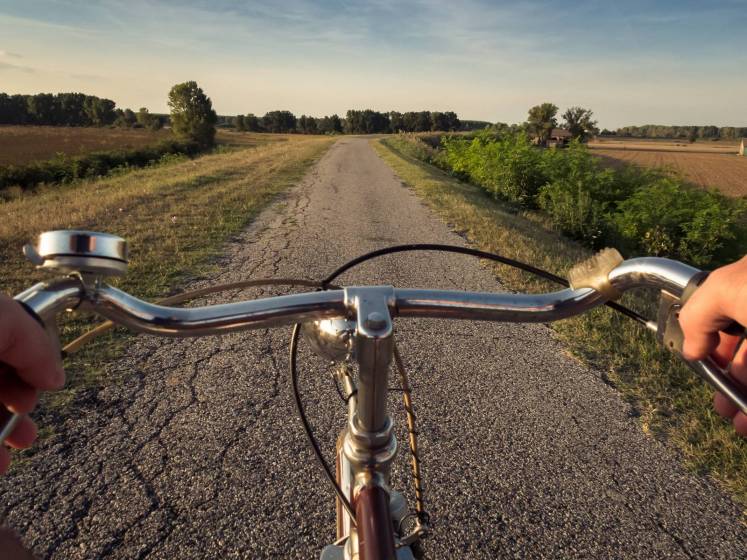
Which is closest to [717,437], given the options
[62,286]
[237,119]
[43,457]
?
[62,286]

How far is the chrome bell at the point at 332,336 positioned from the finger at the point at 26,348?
0.44 meters

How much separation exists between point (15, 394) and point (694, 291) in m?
1.13

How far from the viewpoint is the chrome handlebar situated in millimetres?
803

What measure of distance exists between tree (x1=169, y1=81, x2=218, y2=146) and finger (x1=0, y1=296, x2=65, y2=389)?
57918 millimetres

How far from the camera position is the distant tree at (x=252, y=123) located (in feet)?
359

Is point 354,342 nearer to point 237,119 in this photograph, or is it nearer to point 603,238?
point 603,238

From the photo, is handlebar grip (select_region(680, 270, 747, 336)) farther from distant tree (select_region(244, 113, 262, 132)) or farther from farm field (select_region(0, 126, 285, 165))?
distant tree (select_region(244, 113, 262, 132))

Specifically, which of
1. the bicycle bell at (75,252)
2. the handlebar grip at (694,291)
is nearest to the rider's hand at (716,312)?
the handlebar grip at (694,291)

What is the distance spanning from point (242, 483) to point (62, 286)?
197cm

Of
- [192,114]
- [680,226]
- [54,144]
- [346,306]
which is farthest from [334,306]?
[192,114]

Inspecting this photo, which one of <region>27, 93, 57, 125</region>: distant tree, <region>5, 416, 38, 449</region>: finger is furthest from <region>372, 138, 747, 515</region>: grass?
<region>27, 93, 57, 125</region>: distant tree

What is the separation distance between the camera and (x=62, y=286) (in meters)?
0.77

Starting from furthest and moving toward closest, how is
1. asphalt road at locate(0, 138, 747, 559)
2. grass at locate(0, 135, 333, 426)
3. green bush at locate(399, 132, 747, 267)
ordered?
green bush at locate(399, 132, 747, 267)
grass at locate(0, 135, 333, 426)
asphalt road at locate(0, 138, 747, 559)

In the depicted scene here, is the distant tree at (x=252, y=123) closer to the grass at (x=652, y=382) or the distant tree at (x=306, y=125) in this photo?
the distant tree at (x=306, y=125)
